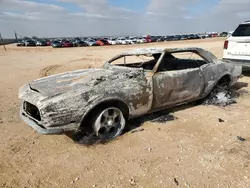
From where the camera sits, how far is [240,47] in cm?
716

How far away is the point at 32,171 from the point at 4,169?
0.41m

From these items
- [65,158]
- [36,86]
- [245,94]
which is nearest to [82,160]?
[65,158]

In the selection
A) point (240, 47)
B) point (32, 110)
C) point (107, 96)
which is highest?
point (240, 47)

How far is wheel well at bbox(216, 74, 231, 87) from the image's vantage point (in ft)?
18.0

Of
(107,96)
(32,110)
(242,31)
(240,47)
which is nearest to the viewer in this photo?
(107,96)

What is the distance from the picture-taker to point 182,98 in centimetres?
466

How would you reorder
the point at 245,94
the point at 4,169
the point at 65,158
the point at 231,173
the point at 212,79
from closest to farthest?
1. the point at 231,173
2. the point at 4,169
3. the point at 65,158
4. the point at 212,79
5. the point at 245,94

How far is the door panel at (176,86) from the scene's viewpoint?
4.19m

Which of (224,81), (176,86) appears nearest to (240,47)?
(224,81)

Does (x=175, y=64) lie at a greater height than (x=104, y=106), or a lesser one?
greater

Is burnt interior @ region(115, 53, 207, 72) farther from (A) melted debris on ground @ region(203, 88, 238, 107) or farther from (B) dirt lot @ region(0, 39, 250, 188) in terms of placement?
(B) dirt lot @ region(0, 39, 250, 188)

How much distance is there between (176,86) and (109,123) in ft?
5.10

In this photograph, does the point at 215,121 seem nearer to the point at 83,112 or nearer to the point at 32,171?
the point at 83,112

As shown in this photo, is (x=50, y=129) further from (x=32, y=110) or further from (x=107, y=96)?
(x=107, y=96)
